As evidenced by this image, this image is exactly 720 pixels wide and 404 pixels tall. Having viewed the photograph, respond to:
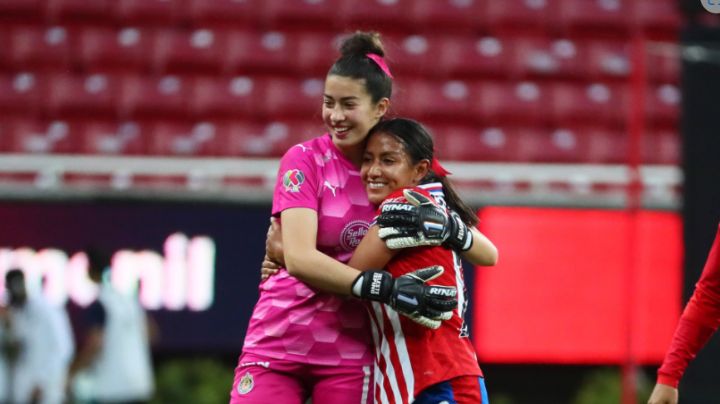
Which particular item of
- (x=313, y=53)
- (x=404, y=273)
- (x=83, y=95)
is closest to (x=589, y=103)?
(x=313, y=53)

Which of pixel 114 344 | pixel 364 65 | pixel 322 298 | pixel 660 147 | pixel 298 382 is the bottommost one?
pixel 114 344

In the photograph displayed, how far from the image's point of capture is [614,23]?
11125 millimetres

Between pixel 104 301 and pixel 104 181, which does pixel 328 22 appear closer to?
pixel 104 181

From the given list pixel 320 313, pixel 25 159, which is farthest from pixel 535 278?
pixel 320 313

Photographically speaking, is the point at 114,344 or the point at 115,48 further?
the point at 115,48

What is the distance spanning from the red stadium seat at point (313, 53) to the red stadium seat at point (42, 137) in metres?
1.92

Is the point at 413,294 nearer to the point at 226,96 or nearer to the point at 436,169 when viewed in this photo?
the point at 436,169

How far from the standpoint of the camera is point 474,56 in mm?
10789

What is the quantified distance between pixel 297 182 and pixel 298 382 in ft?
1.95

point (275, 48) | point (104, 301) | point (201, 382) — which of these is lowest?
point (201, 382)

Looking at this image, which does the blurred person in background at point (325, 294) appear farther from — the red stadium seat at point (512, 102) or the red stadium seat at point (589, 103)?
the red stadium seat at point (589, 103)

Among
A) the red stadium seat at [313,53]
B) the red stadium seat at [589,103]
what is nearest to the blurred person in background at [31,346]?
the red stadium seat at [313,53]

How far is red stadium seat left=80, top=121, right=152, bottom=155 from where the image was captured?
32.4ft

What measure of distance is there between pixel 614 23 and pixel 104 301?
17.9 ft
